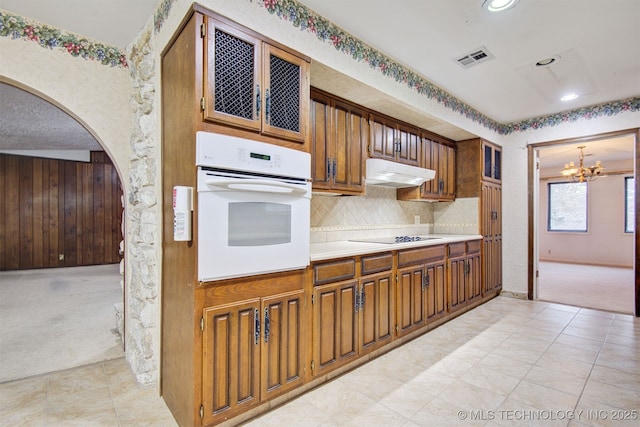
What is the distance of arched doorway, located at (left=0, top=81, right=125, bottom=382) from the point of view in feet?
12.1

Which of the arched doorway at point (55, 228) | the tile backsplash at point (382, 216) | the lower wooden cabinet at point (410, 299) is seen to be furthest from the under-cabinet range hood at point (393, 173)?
the arched doorway at point (55, 228)

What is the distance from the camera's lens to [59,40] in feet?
7.32

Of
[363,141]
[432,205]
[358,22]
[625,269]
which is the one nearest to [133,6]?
[358,22]

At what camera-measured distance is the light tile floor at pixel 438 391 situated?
1868mm

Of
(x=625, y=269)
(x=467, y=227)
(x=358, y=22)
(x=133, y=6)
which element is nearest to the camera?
(x=133, y=6)

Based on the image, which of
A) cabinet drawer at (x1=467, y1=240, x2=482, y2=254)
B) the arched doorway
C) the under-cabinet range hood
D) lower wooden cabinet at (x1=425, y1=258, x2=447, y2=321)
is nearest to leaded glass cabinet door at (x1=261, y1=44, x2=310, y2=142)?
the under-cabinet range hood

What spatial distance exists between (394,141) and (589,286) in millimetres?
4751

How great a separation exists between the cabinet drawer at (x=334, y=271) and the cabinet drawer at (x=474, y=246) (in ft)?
7.22

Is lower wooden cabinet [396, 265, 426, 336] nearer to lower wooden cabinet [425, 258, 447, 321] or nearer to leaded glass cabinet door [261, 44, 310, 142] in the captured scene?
lower wooden cabinet [425, 258, 447, 321]

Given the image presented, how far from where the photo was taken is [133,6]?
2.02 meters

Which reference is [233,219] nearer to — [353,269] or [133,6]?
[353,269]

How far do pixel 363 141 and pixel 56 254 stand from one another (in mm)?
7844

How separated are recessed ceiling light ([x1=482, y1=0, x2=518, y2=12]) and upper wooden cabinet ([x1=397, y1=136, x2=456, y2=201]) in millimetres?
1755

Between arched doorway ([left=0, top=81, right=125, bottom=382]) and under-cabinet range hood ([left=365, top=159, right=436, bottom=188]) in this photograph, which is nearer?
under-cabinet range hood ([left=365, top=159, right=436, bottom=188])
